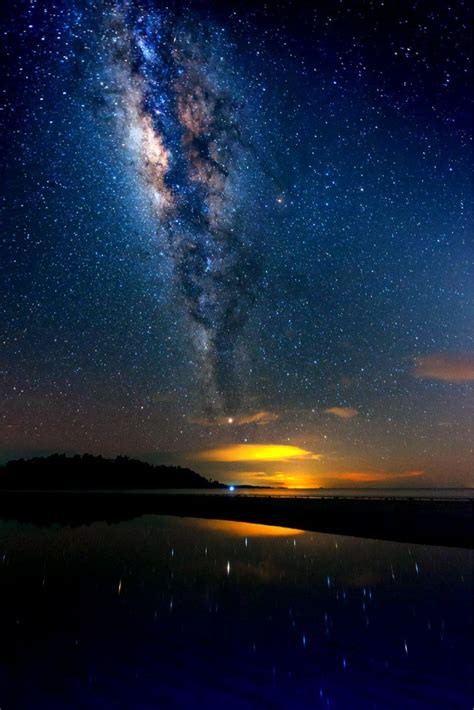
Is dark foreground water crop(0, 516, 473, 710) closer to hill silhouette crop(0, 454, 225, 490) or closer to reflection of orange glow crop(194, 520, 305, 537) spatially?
reflection of orange glow crop(194, 520, 305, 537)

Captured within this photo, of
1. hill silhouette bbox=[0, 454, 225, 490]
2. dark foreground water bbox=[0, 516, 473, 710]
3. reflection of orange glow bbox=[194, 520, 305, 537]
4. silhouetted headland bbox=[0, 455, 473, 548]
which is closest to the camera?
dark foreground water bbox=[0, 516, 473, 710]

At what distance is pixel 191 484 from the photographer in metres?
178

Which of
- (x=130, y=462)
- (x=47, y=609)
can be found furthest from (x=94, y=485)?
(x=47, y=609)

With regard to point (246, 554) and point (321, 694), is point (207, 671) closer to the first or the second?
point (321, 694)

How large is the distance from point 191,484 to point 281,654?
578 feet

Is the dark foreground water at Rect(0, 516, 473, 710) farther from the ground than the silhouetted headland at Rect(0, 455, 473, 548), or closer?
closer

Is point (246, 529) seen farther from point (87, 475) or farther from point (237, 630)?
point (87, 475)

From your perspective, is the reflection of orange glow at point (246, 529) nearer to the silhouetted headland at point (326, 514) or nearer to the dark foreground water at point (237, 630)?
the silhouetted headland at point (326, 514)

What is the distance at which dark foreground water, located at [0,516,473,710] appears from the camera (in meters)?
6.88

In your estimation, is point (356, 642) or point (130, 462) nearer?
point (356, 642)

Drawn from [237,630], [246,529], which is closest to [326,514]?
[246,529]

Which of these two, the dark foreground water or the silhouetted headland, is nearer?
the dark foreground water

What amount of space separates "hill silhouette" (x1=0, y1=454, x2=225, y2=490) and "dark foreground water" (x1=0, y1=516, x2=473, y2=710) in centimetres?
11585

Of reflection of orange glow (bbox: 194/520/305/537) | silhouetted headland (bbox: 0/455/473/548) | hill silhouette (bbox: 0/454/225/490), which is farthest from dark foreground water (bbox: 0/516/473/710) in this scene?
hill silhouette (bbox: 0/454/225/490)
